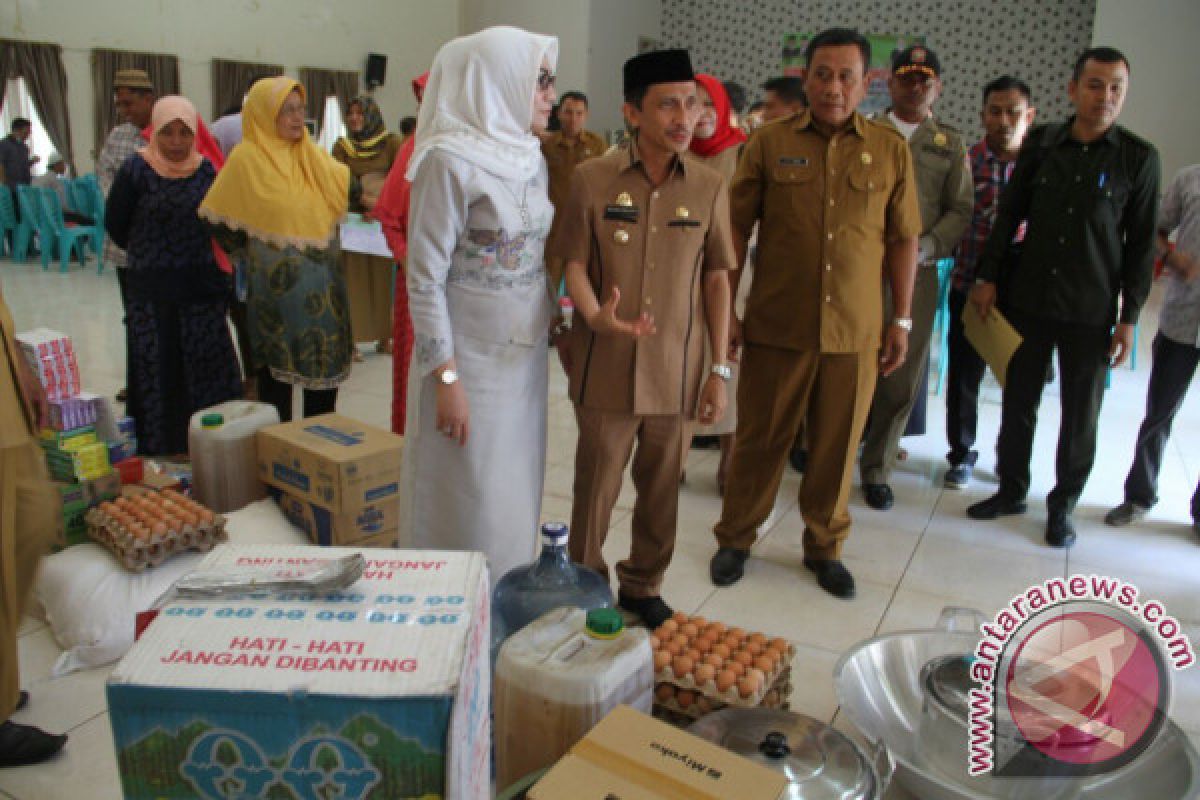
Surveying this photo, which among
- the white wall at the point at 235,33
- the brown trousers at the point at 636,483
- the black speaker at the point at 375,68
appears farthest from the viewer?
the black speaker at the point at 375,68

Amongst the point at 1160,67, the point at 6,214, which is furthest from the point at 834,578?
the point at 1160,67

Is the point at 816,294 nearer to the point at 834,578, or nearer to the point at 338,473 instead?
the point at 834,578

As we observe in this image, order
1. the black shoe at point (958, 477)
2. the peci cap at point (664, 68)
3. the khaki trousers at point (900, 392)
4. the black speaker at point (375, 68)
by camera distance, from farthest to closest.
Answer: the black speaker at point (375, 68)
the black shoe at point (958, 477)
the khaki trousers at point (900, 392)
the peci cap at point (664, 68)

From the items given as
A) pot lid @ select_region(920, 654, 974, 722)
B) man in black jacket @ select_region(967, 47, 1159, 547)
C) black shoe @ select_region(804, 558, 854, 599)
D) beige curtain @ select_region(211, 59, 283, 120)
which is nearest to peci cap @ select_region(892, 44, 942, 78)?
man in black jacket @ select_region(967, 47, 1159, 547)

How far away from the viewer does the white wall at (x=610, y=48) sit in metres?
12.1

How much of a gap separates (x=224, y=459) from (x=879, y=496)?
93.9 inches

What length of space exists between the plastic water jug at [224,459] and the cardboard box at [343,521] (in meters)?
0.17

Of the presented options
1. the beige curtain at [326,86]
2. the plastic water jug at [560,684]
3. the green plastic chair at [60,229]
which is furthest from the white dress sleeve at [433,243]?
the beige curtain at [326,86]

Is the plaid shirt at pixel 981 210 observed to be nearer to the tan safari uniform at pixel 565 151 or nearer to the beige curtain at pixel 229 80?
the tan safari uniform at pixel 565 151

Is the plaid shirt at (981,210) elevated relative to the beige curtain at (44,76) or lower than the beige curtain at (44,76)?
lower

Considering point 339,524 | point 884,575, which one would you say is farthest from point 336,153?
point 884,575

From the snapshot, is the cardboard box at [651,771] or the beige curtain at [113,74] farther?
the beige curtain at [113,74]

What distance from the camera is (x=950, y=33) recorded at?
12180 mm

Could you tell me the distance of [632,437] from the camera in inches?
94.7
